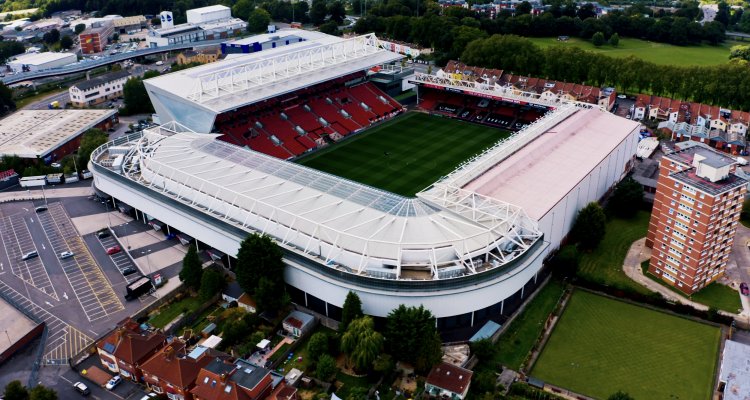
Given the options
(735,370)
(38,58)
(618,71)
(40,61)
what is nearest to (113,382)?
(735,370)

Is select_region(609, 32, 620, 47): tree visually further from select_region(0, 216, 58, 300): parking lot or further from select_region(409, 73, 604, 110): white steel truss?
select_region(0, 216, 58, 300): parking lot

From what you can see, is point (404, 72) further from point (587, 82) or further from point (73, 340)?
point (73, 340)

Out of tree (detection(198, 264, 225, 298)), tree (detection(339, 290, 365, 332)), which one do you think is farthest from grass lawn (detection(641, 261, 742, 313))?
tree (detection(198, 264, 225, 298))

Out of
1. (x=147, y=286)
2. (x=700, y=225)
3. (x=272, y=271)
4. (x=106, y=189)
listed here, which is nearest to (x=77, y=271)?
(x=147, y=286)

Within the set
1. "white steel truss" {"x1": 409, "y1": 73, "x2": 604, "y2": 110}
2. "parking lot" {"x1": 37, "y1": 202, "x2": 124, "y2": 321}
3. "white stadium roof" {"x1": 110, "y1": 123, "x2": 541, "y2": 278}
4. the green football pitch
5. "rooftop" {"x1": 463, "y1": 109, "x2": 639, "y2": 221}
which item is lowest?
"parking lot" {"x1": 37, "y1": 202, "x2": 124, "y2": 321}

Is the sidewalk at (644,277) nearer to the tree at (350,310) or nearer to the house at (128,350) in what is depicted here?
the tree at (350,310)

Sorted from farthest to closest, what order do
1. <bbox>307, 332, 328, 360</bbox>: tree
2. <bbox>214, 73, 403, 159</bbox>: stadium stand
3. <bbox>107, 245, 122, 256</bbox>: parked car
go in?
1. <bbox>214, 73, 403, 159</bbox>: stadium stand
2. <bbox>107, 245, 122, 256</bbox>: parked car
3. <bbox>307, 332, 328, 360</bbox>: tree
